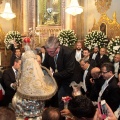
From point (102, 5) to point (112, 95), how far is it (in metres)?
7.96

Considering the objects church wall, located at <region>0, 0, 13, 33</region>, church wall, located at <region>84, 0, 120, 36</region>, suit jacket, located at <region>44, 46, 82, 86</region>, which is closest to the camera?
suit jacket, located at <region>44, 46, 82, 86</region>

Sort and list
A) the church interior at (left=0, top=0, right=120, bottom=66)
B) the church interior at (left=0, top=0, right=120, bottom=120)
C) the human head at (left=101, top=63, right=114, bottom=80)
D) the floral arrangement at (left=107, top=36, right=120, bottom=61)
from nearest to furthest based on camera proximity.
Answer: the human head at (left=101, top=63, right=114, bottom=80) → the floral arrangement at (left=107, top=36, right=120, bottom=61) → the church interior at (left=0, top=0, right=120, bottom=120) → the church interior at (left=0, top=0, right=120, bottom=66)

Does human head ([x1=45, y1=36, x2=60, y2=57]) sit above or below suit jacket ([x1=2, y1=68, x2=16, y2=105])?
above

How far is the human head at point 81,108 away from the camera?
8.14 ft

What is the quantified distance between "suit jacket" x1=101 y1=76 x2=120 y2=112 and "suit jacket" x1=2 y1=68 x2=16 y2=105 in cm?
188

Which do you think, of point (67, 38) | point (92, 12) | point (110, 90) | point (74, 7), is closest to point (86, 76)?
point (110, 90)

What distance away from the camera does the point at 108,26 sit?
35.7 ft

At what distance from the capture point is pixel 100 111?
2.45 m

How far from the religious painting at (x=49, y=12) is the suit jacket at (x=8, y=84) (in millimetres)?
8586

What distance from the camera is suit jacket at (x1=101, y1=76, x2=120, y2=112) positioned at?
405cm


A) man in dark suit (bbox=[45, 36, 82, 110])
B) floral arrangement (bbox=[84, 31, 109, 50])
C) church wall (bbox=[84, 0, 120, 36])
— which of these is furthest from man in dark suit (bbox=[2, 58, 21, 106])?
church wall (bbox=[84, 0, 120, 36])

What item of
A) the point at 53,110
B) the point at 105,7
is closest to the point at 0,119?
the point at 53,110

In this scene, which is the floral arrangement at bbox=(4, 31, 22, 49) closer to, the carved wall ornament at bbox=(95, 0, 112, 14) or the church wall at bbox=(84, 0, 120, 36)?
the church wall at bbox=(84, 0, 120, 36)

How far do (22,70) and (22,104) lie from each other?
407 millimetres
